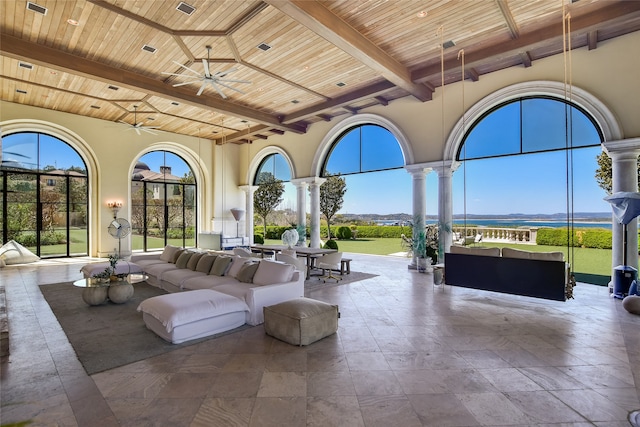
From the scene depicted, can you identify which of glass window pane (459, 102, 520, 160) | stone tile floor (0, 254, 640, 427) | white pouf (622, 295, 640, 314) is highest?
glass window pane (459, 102, 520, 160)

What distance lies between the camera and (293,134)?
12.8 metres

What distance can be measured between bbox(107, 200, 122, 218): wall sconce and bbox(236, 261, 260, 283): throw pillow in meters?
8.65

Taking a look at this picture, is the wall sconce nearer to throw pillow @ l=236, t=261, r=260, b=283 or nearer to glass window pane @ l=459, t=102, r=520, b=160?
throw pillow @ l=236, t=261, r=260, b=283

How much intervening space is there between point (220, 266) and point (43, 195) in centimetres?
921

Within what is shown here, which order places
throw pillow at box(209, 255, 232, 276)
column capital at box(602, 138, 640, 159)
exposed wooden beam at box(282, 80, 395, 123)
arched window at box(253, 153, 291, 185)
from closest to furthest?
throw pillow at box(209, 255, 232, 276)
column capital at box(602, 138, 640, 159)
exposed wooden beam at box(282, 80, 395, 123)
arched window at box(253, 153, 291, 185)

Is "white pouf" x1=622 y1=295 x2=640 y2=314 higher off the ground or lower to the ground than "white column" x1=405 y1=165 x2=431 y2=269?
lower

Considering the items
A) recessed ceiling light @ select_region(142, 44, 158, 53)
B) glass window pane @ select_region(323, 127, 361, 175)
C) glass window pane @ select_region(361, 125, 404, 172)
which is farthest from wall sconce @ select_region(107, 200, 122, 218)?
glass window pane @ select_region(361, 125, 404, 172)

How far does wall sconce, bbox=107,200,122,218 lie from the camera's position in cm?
1170

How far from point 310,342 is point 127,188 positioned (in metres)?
11.2

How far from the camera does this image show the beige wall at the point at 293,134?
6371mm

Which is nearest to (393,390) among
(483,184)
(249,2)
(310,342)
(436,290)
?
(310,342)

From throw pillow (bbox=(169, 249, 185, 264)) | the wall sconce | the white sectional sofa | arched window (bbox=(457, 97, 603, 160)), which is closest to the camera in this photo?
the white sectional sofa

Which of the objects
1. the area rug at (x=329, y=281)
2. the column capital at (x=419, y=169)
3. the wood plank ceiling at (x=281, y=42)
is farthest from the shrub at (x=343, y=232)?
the wood plank ceiling at (x=281, y=42)

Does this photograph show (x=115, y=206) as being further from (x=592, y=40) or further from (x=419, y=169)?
(x=592, y=40)
